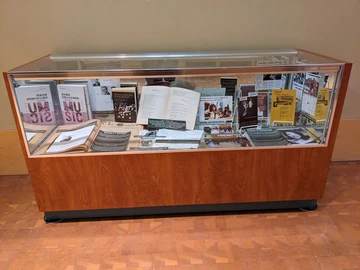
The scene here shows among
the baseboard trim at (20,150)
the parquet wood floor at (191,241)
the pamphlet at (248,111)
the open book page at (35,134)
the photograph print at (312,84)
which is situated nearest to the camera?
the parquet wood floor at (191,241)

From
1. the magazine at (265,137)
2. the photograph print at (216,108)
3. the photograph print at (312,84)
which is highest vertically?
the photograph print at (312,84)

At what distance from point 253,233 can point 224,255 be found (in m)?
0.27

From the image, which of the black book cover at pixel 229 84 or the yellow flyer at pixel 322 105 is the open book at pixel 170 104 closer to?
the black book cover at pixel 229 84

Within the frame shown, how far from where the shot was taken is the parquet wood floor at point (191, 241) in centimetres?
162

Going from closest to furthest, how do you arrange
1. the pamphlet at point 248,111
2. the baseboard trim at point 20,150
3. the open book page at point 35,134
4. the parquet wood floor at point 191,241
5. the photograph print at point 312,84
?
the parquet wood floor at point 191,241 < the open book page at point 35,134 < the photograph print at point 312,84 < the pamphlet at point 248,111 < the baseboard trim at point 20,150

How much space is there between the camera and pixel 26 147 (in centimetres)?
170

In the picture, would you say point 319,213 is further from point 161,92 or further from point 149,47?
point 149,47

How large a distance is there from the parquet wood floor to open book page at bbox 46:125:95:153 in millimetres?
533

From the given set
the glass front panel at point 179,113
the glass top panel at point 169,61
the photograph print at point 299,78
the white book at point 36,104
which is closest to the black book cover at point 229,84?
the glass front panel at point 179,113

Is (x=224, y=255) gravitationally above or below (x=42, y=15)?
below

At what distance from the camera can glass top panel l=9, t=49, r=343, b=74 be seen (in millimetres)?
1664

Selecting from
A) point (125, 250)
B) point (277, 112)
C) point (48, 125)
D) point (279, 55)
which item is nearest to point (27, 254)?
point (125, 250)

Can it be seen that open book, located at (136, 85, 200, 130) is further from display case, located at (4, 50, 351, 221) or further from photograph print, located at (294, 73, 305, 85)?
photograph print, located at (294, 73, 305, 85)

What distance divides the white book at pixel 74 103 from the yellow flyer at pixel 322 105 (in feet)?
4.95
